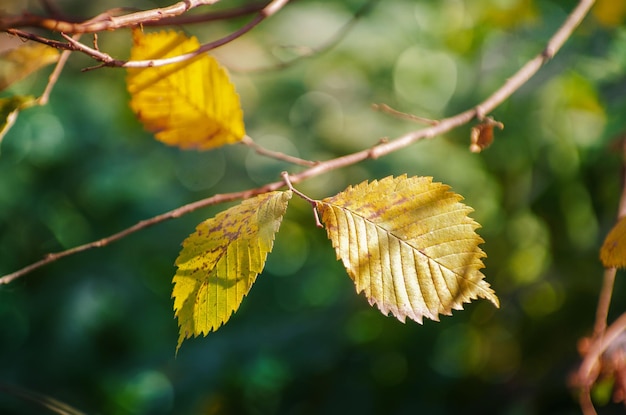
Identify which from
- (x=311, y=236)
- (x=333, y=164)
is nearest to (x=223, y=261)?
(x=333, y=164)

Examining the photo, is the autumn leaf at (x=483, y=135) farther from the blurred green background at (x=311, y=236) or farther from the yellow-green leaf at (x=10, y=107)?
the blurred green background at (x=311, y=236)

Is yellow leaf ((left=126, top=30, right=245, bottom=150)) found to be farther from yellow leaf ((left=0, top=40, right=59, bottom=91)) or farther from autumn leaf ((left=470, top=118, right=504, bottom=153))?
autumn leaf ((left=470, top=118, right=504, bottom=153))

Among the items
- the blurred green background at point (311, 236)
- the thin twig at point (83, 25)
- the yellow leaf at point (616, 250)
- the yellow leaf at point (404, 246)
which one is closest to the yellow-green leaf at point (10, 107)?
the thin twig at point (83, 25)

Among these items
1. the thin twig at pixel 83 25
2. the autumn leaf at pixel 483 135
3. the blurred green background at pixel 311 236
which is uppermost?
the thin twig at pixel 83 25

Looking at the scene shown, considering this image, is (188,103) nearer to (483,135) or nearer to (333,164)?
(333,164)

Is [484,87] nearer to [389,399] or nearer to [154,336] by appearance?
[389,399]

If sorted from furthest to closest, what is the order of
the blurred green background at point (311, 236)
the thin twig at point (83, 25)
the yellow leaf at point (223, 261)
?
the blurred green background at point (311, 236) → the yellow leaf at point (223, 261) → the thin twig at point (83, 25)
